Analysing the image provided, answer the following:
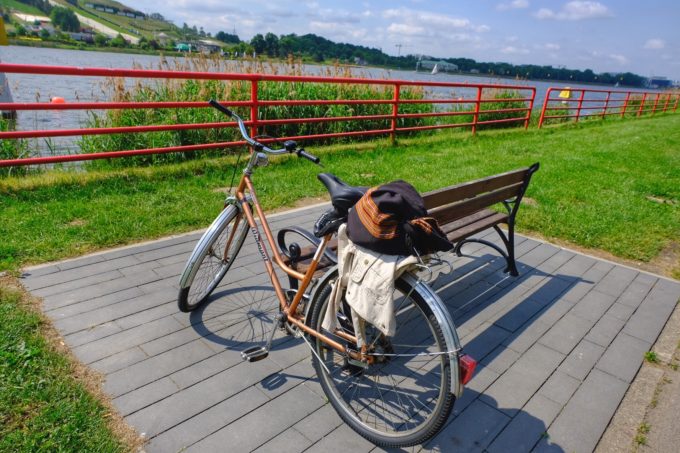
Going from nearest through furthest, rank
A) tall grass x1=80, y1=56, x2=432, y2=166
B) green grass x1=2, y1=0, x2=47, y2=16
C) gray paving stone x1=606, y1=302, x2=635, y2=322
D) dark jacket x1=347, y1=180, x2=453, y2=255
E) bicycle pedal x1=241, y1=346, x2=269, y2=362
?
1. dark jacket x1=347, y1=180, x2=453, y2=255
2. bicycle pedal x1=241, y1=346, x2=269, y2=362
3. gray paving stone x1=606, y1=302, x2=635, y2=322
4. tall grass x1=80, y1=56, x2=432, y2=166
5. green grass x1=2, y1=0, x2=47, y2=16

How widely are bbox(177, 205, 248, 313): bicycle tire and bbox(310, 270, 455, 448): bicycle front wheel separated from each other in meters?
0.90

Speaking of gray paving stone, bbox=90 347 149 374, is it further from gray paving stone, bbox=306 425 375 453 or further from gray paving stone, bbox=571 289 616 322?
gray paving stone, bbox=571 289 616 322

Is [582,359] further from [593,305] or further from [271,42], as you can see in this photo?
[271,42]

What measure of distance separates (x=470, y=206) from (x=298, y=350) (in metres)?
1.50

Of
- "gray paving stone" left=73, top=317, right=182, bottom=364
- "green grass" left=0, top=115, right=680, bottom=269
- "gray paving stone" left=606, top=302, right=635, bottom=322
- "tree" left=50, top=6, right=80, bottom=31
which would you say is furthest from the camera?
"tree" left=50, top=6, right=80, bottom=31

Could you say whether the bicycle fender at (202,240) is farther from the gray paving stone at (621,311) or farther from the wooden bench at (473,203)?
the gray paving stone at (621,311)

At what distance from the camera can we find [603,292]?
→ 3.86 m

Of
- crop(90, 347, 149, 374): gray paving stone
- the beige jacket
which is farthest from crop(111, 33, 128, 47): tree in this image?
the beige jacket

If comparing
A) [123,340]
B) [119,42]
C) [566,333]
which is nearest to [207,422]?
[123,340]

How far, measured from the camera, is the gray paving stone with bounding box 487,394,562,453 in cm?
220

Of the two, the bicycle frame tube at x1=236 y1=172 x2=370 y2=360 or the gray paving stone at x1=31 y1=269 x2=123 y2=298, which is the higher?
the bicycle frame tube at x1=236 y1=172 x2=370 y2=360

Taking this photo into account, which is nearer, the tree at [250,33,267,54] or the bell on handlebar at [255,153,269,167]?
the bell on handlebar at [255,153,269,167]

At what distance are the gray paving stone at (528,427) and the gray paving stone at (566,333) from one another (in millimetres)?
611

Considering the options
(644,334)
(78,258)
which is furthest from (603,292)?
(78,258)
